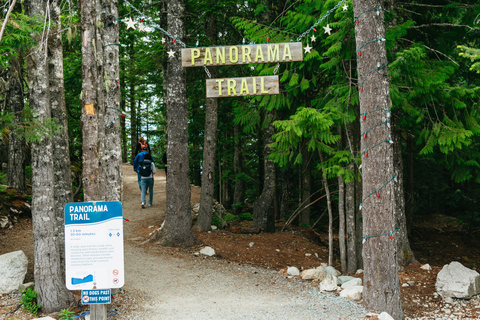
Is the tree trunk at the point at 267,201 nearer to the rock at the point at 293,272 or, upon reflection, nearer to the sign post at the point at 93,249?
the rock at the point at 293,272

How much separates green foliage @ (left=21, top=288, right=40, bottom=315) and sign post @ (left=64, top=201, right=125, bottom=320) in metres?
2.07

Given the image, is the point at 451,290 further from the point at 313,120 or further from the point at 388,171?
the point at 313,120

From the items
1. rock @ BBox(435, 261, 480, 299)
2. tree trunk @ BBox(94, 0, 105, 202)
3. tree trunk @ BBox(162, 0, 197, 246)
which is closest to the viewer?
tree trunk @ BBox(94, 0, 105, 202)

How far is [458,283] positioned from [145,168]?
9.44 meters

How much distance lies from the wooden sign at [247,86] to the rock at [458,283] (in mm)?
4934

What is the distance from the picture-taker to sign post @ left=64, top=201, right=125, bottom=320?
4258 mm

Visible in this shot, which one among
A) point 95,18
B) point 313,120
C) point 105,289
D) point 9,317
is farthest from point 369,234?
point 9,317

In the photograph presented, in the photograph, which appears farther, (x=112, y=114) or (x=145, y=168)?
(x=145, y=168)

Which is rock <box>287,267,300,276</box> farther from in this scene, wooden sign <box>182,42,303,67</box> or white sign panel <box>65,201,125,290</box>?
white sign panel <box>65,201,125,290</box>

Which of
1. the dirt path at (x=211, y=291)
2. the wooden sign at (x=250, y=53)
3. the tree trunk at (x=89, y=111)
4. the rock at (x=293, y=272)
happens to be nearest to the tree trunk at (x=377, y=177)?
the dirt path at (x=211, y=291)

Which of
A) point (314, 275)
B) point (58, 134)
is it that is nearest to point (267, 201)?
point (314, 275)

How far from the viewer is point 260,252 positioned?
990 centimetres

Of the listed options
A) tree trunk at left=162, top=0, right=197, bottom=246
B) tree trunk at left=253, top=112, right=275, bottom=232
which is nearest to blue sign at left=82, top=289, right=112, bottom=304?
tree trunk at left=162, top=0, right=197, bottom=246

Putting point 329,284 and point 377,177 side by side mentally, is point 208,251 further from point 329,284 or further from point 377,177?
point 377,177
